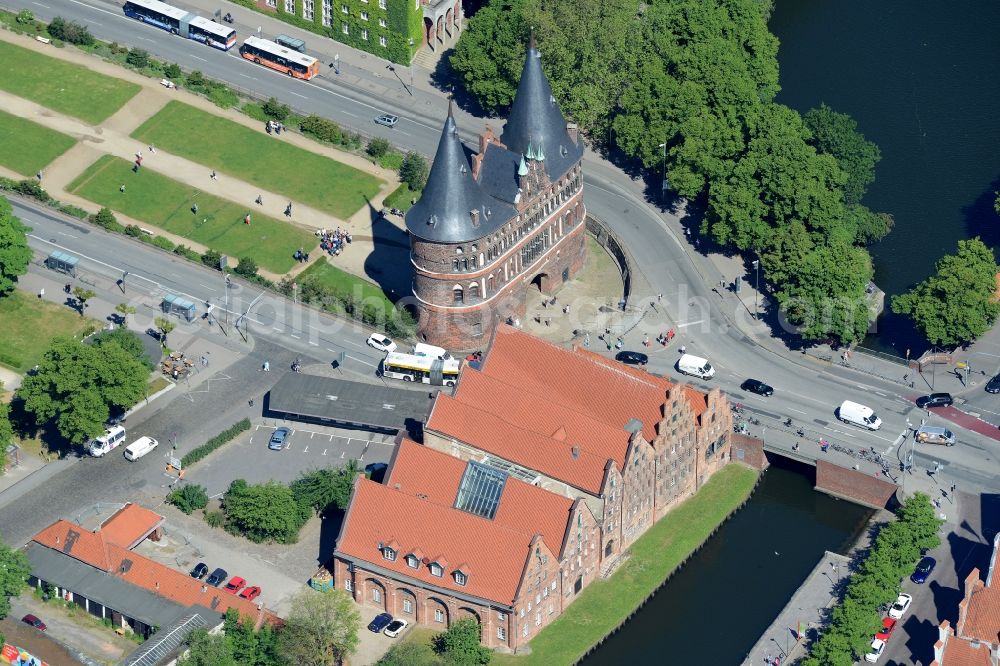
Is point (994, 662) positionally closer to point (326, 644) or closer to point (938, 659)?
point (938, 659)

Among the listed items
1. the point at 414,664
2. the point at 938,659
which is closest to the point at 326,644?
the point at 414,664

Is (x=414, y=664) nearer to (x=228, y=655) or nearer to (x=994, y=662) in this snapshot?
(x=228, y=655)

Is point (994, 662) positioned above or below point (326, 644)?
above

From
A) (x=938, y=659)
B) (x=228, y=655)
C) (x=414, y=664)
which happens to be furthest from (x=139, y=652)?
(x=938, y=659)

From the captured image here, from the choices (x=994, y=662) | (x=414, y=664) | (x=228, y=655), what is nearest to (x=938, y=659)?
(x=994, y=662)

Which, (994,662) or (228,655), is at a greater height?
(994,662)

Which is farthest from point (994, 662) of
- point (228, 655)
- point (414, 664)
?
point (228, 655)

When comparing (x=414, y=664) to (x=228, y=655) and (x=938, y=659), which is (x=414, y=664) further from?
(x=938, y=659)
